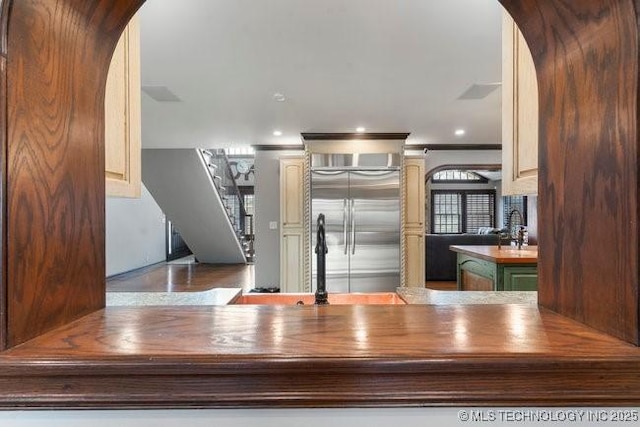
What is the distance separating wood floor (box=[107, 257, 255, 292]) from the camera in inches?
234

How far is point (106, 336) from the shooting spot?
709 mm

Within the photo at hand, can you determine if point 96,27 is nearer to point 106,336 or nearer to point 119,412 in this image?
point 106,336

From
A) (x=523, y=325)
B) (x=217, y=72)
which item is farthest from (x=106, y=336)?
(x=217, y=72)

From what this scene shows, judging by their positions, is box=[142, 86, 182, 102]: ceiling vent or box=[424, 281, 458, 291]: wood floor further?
box=[424, 281, 458, 291]: wood floor

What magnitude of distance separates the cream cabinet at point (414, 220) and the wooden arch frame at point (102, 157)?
13.7ft

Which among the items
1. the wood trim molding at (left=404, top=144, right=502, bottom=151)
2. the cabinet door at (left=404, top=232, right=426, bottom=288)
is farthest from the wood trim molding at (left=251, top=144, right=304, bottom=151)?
the cabinet door at (left=404, top=232, right=426, bottom=288)

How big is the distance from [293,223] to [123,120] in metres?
4.05

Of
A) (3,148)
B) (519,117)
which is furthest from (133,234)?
(519,117)

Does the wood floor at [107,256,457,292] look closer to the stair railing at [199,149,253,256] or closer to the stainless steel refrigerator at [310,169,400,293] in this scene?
the stair railing at [199,149,253,256]

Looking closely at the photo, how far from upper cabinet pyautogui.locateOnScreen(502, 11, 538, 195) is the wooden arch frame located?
20 centimetres

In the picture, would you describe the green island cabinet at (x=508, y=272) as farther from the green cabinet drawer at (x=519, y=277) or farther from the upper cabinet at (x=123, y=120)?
the upper cabinet at (x=123, y=120)

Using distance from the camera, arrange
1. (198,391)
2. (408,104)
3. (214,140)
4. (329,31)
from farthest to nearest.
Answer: (214,140) < (408,104) < (329,31) < (198,391)

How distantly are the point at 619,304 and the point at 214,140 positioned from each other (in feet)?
17.4

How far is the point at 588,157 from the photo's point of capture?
0.72 metres
